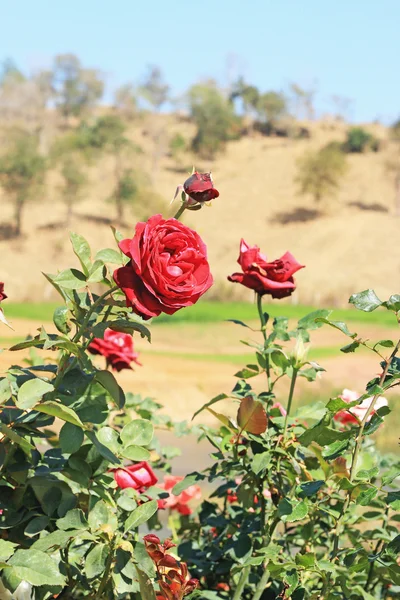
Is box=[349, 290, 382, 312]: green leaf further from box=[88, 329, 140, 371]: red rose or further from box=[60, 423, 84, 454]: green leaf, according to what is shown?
box=[88, 329, 140, 371]: red rose

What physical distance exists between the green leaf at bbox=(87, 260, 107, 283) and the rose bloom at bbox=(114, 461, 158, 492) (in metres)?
0.32

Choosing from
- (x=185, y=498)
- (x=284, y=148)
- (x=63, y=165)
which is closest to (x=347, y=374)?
(x=185, y=498)

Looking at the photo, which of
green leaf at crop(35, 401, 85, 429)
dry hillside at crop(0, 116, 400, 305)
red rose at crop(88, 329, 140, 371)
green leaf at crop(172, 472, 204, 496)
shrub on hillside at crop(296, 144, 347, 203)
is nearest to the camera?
green leaf at crop(35, 401, 85, 429)

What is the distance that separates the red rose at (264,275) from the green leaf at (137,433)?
1.15ft

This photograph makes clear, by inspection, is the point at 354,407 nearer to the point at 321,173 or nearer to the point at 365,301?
the point at 365,301

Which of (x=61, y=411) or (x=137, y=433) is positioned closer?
(x=61, y=411)

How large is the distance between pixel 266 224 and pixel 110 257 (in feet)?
107

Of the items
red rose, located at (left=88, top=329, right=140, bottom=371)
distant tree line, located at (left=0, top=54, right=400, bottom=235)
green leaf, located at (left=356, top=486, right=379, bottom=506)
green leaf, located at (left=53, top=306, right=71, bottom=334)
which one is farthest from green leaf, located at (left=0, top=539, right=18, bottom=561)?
distant tree line, located at (left=0, top=54, right=400, bottom=235)

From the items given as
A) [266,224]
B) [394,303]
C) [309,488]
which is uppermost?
[394,303]

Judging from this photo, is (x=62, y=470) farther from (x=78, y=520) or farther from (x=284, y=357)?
(x=284, y=357)

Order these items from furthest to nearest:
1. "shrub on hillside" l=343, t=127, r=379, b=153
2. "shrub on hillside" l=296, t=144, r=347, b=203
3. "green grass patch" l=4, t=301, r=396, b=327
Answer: "shrub on hillside" l=343, t=127, r=379, b=153 < "shrub on hillside" l=296, t=144, r=347, b=203 < "green grass patch" l=4, t=301, r=396, b=327

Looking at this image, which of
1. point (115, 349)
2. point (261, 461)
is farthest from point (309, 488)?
point (115, 349)

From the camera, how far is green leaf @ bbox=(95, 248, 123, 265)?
3.05ft

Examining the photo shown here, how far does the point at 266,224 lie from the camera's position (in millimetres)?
33312
